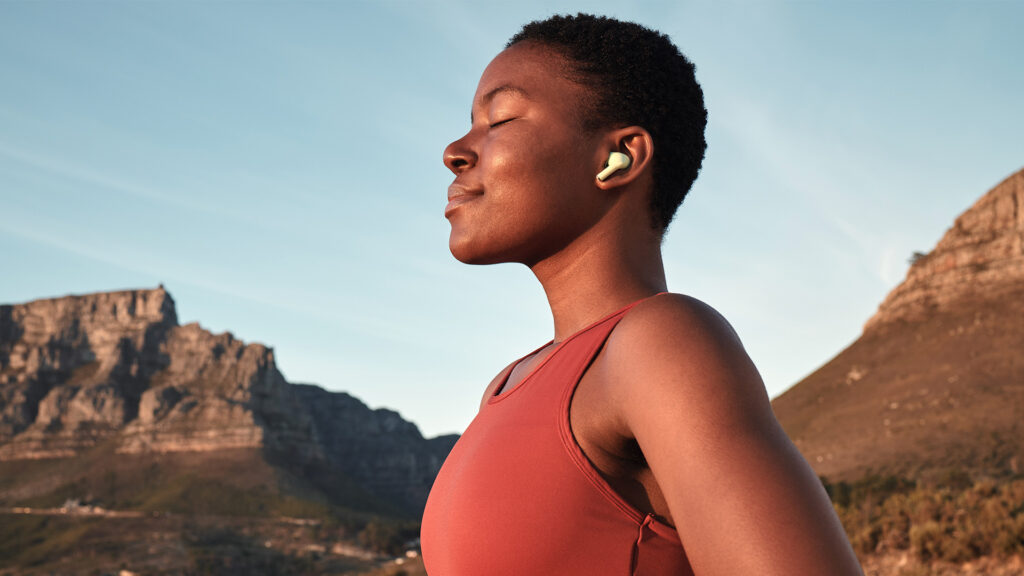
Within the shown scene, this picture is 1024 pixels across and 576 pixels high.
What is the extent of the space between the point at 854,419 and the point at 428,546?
60438 mm

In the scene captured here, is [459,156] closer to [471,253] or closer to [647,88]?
[471,253]

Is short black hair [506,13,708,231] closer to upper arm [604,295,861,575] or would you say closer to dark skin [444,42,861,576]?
dark skin [444,42,861,576]

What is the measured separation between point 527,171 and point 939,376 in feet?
208

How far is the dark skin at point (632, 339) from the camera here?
1.08 m

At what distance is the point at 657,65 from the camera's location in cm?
182

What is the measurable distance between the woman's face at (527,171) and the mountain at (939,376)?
3703 cm

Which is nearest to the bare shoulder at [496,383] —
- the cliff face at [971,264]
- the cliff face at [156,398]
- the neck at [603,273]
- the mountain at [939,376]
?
the neck at [603,273]

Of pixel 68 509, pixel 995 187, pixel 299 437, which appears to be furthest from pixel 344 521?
pixel 995 187

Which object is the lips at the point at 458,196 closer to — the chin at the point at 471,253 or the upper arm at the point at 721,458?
the chin at the point at 471,253

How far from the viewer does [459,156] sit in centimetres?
189

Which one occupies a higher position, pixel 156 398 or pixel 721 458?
pixel 156 398

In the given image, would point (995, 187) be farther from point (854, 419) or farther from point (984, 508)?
point (984, 508)

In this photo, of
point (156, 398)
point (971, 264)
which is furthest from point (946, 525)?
point (156, 398)

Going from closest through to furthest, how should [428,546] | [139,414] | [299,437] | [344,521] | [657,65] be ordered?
1. [428,546]
2. [657,65]
3. [344,521]
4. [139,414]
5. [299,437]
